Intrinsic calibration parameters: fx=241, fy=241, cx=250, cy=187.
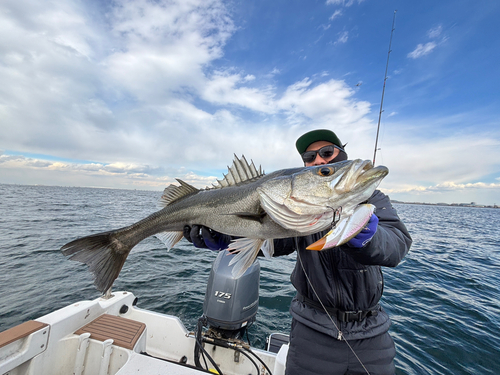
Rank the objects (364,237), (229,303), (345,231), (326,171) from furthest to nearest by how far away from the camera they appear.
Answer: (229,303), (326,171), (364,237), (345,231)

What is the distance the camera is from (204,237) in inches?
135

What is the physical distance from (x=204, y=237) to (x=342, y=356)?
213cm

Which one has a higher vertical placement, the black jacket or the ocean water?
the black jacket

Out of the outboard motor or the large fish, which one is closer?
the large fish

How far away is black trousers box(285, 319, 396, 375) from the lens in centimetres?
244

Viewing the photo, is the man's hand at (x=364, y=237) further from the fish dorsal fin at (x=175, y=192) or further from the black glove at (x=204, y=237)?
the fish dorsal fin at (x=175, y=192)

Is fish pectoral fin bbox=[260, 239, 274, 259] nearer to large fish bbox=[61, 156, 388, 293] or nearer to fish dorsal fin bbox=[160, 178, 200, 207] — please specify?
large fish bbox=[61, 156, 388, 293]

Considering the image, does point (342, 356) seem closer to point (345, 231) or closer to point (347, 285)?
point (347, 285)

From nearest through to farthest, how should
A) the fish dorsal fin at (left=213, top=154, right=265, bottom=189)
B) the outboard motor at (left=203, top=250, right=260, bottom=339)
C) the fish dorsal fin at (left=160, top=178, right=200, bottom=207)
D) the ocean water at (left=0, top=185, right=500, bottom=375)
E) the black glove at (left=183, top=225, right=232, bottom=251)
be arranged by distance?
the fish dorsal fin at (left=213, top=154, right=265, bottom=189) < the black glove at (left=183, top=225, right=232, bottom=251) < the fish dorsal fin at (left=160, top=178, right=200, bottom=207) < the outboard motor at (left=203, top=250, right=260, bottom=339) < the ocean water at (left=0, top=185, right=500, bottom=375)

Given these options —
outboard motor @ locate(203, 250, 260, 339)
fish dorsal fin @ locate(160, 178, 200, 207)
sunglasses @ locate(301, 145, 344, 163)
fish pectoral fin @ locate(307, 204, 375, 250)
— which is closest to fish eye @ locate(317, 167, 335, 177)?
fish pectoral fin @ locate(307, 204, 375, 250)

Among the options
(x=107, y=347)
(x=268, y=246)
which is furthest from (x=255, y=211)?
(x=107, y=347)

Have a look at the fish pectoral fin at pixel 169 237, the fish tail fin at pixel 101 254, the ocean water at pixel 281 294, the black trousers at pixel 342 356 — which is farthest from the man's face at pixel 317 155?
the ocean water at pixel 281 294

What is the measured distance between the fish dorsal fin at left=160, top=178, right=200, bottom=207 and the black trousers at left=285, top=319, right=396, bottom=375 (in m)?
2.46

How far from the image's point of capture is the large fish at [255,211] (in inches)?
76.1
